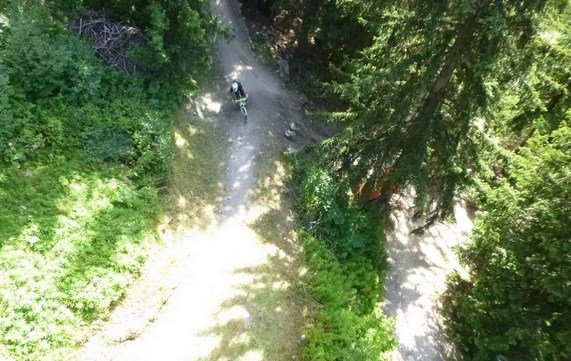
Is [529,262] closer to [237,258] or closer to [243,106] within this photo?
[237,258]

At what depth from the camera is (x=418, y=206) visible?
456 inches

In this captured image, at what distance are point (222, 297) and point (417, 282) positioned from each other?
309 inches

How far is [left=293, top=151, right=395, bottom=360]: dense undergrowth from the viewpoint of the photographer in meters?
11.2

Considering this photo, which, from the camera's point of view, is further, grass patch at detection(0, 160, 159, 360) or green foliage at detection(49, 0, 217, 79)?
green foliage at detection(49, 0, 217, 79)

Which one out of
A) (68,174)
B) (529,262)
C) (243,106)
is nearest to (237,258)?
(68,174)

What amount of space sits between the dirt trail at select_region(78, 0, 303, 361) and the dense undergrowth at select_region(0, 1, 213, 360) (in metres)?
0.71

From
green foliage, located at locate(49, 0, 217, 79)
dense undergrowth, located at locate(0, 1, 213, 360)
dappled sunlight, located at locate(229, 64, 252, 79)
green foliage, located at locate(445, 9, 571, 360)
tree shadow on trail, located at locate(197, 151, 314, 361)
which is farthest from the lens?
dappled sunlight, located at locate(229, 64, 252, 79)

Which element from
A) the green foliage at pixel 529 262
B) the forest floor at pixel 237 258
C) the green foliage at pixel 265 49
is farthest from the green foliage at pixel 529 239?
the green foliage at pixel 265 49

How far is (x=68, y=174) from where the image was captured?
10789mm

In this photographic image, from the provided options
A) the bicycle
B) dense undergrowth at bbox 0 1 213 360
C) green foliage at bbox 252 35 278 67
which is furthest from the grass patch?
green foliage at bbox 252 35 278 67

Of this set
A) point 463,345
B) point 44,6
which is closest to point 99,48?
point 44,6

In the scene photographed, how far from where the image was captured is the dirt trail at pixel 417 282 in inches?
531

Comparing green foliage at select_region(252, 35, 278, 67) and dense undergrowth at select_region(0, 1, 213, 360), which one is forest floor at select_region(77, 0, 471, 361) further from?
green foliage at select_region(252, 35, 278, 67)

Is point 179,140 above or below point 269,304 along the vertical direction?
above
